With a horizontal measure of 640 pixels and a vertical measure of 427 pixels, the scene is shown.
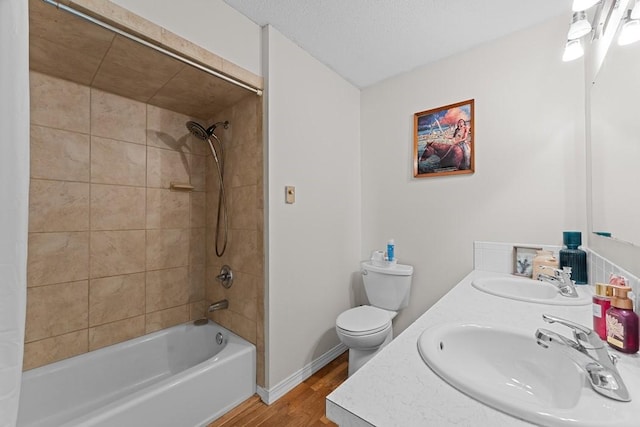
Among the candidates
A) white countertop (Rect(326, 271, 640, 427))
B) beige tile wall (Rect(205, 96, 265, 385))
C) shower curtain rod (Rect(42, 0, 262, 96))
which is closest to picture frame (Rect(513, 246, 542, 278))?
white countertop (Rect(326, 271, 640, 427))

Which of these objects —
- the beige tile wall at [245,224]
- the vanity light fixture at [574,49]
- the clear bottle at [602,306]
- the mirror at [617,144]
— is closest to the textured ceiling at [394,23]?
the vanity light fixture at [574,49]

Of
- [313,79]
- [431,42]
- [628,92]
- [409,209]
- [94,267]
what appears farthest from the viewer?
[409,209]

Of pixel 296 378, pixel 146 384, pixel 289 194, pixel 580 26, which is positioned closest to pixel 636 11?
pixel 580 26

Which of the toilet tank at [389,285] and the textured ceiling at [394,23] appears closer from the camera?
the textured ceiling at [394,23]

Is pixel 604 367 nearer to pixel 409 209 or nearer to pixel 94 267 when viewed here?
pixel 409 209

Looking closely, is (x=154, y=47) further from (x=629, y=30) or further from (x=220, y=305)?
(x=629, y=30)

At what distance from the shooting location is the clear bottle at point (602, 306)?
2.26ft

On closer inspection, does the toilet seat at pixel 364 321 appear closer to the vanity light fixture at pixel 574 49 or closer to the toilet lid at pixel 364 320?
the toilet lid at pixel 364 320

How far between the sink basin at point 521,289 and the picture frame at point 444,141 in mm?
742

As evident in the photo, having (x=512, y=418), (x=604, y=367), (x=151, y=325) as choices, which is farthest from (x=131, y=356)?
(x=604, y=367)

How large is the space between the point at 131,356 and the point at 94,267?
61cm

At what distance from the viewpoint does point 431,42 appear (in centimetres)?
175

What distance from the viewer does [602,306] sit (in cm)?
70

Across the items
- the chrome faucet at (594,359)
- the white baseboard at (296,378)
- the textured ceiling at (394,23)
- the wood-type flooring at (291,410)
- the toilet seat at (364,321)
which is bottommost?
the wood-type flooring at (291,410)
